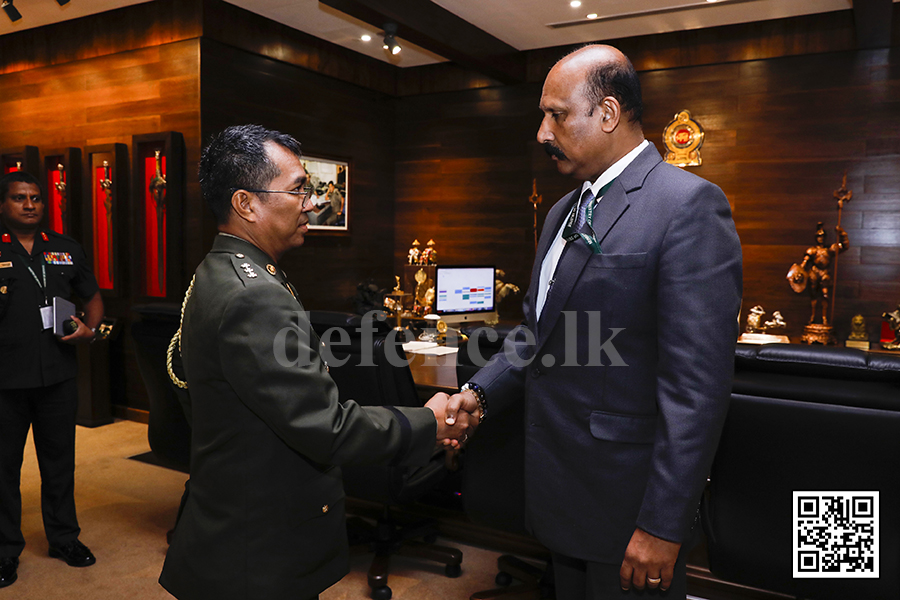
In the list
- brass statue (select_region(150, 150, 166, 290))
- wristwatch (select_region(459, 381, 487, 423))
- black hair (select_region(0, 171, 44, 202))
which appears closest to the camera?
wristwatch (select_region(459, 381, 487, 423))

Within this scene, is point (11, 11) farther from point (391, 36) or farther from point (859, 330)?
point (859, 330)

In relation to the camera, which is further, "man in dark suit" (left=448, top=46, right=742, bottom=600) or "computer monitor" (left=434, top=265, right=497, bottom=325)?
"computer monitor" (left=434, top=265, right=497, bottom=325)

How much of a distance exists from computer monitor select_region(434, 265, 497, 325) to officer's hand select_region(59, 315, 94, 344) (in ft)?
7.32

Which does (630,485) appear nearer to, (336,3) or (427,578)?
(427,578)

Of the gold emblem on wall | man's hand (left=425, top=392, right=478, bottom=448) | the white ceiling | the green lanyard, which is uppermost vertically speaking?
the white ceiling

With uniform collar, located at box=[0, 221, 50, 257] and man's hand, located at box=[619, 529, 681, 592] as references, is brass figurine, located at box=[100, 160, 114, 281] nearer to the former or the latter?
uniform collar, located at box=[0, 221, 50, 257]

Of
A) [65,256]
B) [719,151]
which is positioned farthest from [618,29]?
[65,256]

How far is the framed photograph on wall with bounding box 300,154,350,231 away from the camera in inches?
235

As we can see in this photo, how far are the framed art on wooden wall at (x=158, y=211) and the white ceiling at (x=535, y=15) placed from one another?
1093mm

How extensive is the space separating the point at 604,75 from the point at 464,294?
11.7ft

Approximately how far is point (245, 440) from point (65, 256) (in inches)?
90.9

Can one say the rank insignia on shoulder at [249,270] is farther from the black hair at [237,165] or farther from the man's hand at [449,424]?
the man's hand at [449,424]

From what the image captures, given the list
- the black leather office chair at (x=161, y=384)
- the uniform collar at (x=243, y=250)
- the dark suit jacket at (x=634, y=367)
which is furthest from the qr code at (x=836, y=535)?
the black leather office chair at (x=161, y=384)

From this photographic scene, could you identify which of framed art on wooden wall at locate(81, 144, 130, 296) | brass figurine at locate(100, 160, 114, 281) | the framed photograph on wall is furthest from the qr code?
brass figurine at locate(100, 160, 114, 281)
